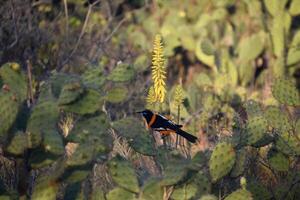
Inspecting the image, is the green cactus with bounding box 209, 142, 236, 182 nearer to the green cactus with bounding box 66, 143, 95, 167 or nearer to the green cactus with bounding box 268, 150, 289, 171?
the green cactus with bounding box 268, 150, 289, 171

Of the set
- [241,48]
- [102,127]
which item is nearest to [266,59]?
[241,48]

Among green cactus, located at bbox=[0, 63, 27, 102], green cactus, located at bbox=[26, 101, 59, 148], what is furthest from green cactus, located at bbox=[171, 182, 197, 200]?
green cactus, located at bbox=[0, 63, 27, 102]

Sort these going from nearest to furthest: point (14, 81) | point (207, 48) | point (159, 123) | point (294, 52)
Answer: point (14, 81), point (159, 123), point (207, 48), point (294, 52)

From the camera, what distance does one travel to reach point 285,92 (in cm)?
477

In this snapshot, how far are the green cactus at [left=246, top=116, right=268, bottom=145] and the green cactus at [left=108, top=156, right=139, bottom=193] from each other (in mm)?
857

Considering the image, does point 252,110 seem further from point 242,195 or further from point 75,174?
point 75,174

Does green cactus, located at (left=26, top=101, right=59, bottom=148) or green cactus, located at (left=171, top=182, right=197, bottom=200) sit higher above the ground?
green cactus, located at (left=26, top=101, right=59, bottom=148)

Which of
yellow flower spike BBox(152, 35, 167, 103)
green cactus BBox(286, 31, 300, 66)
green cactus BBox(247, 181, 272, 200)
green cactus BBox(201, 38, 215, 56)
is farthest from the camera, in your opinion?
green cactus BBox(286, 31, 300, 66)

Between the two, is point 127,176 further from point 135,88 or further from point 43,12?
point 43,12

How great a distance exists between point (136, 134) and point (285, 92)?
1.33 meters

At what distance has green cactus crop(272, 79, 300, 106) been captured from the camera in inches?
187

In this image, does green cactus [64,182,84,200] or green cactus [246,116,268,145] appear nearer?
green cactus [64,182,84,200]

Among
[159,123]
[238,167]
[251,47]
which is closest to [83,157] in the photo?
[159,123]

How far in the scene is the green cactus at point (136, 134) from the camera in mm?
3863
